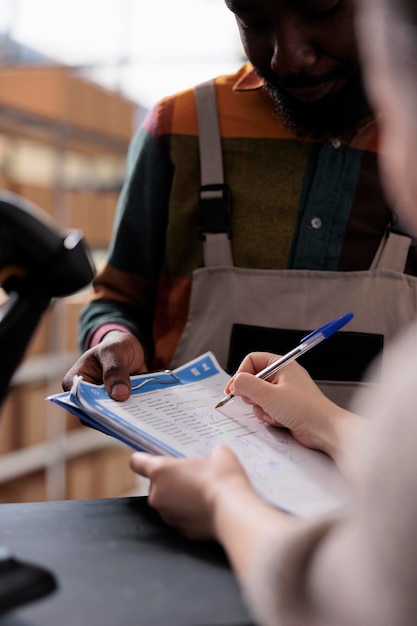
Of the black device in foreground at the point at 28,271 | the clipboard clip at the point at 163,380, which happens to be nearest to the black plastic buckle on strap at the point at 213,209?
the clipboard clip at the point at 163,380

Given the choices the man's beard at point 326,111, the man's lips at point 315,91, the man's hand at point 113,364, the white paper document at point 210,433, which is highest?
the man's lips at point 315,91

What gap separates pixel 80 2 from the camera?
299 centimetres

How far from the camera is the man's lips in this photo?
1.05m

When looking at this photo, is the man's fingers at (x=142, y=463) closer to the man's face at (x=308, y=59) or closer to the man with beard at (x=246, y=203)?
the man with beard at (x=246, y=203)

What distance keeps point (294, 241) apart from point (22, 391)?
6.04ft

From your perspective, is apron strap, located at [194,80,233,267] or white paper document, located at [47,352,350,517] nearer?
white paper document, located at [47,352,350,517]

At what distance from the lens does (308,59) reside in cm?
98

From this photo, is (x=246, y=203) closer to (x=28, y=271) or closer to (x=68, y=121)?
(x=28, y=271)

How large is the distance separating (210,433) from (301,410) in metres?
0.10

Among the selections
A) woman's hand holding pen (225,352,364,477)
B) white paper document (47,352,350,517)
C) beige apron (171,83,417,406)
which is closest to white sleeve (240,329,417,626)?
white paper document (47,352,350,517)

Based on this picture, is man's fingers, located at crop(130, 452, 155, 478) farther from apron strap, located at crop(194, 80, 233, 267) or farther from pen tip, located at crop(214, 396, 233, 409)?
apron strap, located at crop(194, 80, 233, 267)

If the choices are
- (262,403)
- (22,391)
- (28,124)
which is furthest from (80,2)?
(262,403)

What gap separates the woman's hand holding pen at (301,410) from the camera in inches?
29.4

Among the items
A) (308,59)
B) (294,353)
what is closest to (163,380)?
(294,353)
